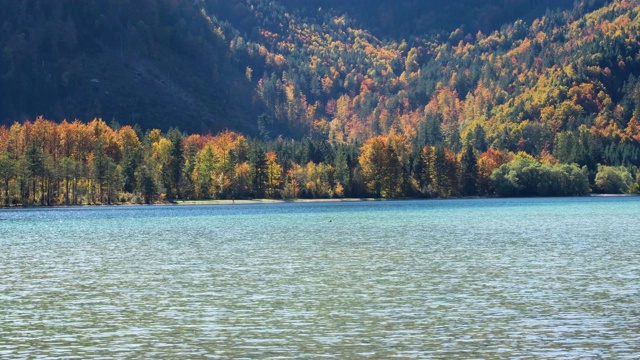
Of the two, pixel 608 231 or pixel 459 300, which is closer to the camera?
pixel 459 300

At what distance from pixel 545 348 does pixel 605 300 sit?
14.3 m

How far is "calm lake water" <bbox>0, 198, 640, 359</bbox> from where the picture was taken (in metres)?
39.9

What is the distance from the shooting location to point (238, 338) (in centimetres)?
4166

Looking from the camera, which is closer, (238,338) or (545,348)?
(545,348)

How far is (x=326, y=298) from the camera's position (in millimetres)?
53844

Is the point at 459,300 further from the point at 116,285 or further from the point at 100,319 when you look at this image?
the point at 116,285

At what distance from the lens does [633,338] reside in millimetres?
40438

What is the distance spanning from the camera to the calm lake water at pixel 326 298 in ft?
131

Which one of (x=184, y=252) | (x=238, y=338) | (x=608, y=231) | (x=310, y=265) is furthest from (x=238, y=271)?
(x=608, y=231)

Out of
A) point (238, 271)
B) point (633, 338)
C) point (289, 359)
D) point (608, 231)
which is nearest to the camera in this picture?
point (289, 359)

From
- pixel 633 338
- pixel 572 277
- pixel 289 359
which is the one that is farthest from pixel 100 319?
pixel 572 277

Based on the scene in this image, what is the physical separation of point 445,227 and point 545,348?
285 ft

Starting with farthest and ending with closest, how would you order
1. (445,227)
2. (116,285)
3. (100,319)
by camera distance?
(445,227) < (116,285) < (100,319)

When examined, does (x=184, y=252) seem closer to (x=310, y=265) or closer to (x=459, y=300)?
(x=310, y=265)
